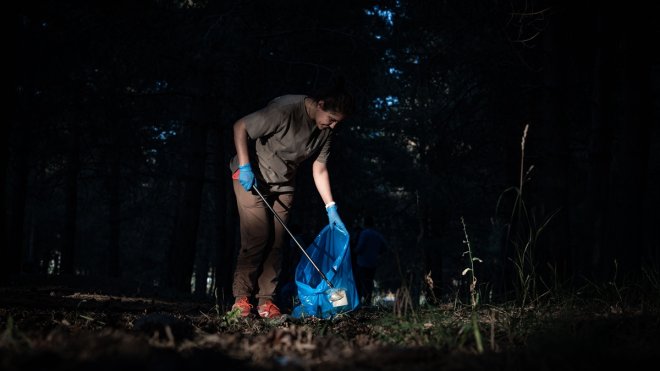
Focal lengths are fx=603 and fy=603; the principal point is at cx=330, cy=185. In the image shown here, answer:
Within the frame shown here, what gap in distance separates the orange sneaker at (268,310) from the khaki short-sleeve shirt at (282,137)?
97 cm

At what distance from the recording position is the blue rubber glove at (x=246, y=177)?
4809mm

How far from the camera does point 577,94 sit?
397 inches

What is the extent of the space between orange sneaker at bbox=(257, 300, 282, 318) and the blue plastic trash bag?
15 cm

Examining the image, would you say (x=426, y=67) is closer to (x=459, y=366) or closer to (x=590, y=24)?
(x=590, y=24)

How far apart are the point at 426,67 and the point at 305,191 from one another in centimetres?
685

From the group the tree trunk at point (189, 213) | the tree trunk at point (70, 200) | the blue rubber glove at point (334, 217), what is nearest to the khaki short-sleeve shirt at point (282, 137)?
the blue rubber glove at point (334, 217)

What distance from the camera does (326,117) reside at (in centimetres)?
473

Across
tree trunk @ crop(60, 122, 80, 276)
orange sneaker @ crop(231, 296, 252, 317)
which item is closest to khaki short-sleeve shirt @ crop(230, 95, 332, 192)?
orange sneaker @ crop(231, 296, 252, 317)

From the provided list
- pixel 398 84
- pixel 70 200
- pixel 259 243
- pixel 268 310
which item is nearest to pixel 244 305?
pixel 268 310

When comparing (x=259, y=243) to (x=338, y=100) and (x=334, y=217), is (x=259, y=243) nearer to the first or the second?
(x=334, y=217)

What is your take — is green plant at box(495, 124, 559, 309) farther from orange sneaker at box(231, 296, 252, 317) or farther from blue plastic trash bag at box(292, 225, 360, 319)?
orange sneaker at box(231, 296, 252, 317)

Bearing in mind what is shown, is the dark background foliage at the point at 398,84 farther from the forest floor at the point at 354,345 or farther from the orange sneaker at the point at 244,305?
the forest floor at the point at 354,345

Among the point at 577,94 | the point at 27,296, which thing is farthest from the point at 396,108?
the point at 27,296

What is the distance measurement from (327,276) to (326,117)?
53.1 inches
